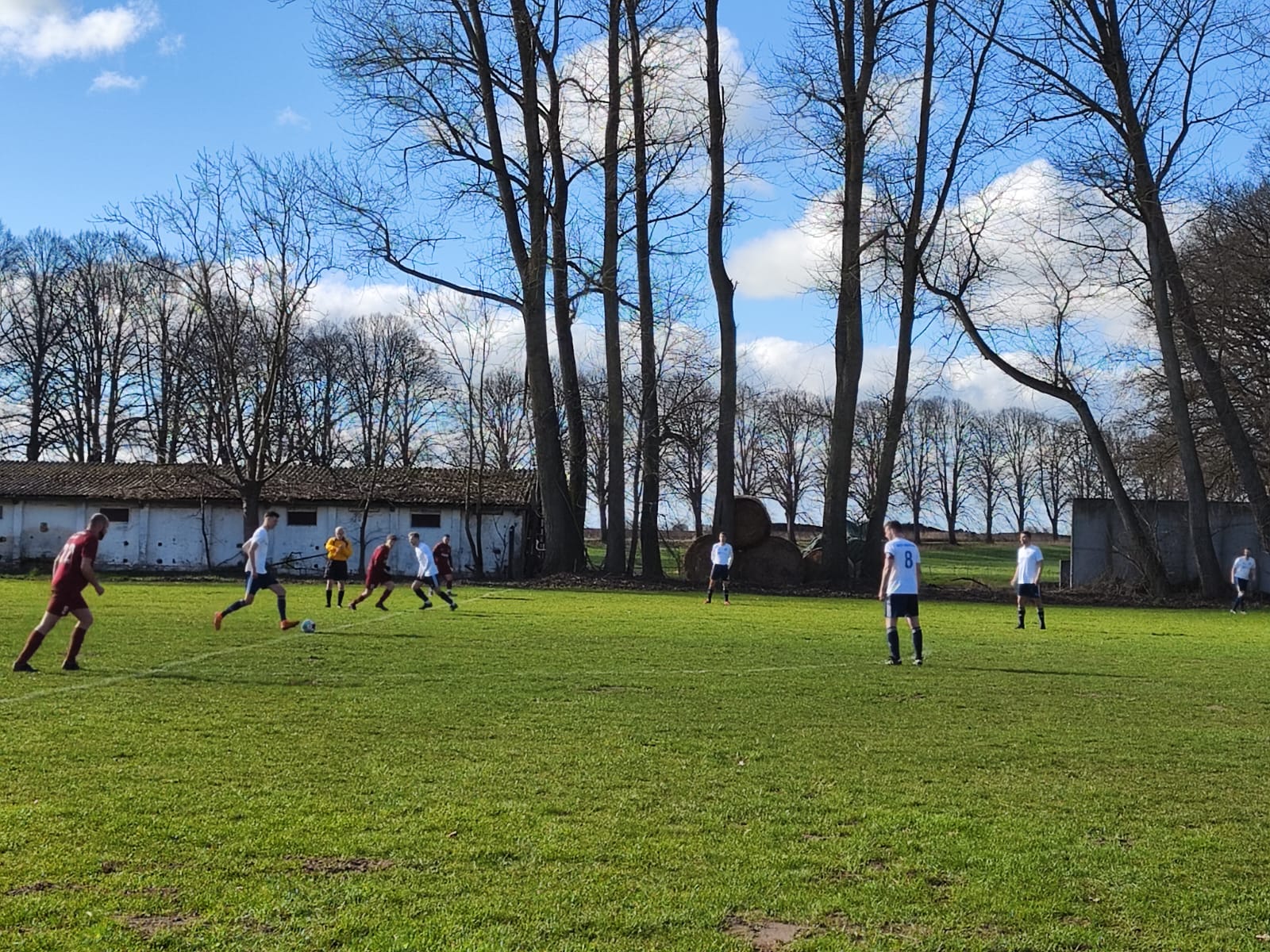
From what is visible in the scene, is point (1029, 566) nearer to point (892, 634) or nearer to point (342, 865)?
point (892, 634)

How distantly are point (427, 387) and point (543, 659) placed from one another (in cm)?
4954

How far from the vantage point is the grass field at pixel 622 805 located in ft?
15.8

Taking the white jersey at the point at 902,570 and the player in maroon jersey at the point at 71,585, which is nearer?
the player in maroon jersey at the point at 71,585

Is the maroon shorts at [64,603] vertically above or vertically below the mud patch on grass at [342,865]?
above

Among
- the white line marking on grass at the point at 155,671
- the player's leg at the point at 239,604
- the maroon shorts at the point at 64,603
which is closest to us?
the white line marking on grass at the point at 155,671

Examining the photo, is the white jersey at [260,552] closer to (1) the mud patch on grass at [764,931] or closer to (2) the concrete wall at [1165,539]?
(1) the mud patch on grass at [764,931]

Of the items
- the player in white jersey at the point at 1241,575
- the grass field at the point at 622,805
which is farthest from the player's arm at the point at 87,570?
the player in white jersey at the point at 1241,575

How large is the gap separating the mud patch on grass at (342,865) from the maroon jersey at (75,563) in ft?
25.4

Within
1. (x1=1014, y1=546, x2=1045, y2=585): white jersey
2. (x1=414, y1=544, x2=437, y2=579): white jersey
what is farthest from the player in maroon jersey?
(x1=1014, y1=546, x2=1045, y2=585): white jersey

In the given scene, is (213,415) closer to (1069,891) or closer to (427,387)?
(427,387)

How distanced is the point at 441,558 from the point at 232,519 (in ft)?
68.7

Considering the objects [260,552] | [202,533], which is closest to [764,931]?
[260,552]

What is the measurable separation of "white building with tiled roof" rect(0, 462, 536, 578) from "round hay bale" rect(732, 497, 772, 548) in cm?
902

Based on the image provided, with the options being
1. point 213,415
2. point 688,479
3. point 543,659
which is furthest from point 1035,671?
point 688,479
